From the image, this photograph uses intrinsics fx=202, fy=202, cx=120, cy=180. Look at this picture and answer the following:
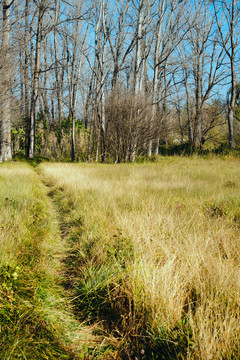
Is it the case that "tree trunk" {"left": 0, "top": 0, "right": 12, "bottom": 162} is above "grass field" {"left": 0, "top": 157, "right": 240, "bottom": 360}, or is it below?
above

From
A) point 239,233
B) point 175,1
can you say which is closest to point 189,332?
point 239,233

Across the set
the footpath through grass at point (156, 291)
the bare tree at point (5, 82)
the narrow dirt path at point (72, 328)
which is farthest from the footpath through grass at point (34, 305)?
the bare tree at point (5, 82)

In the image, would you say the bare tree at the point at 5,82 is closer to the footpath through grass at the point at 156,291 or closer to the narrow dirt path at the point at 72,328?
the footpath through grass at the point at 156,291

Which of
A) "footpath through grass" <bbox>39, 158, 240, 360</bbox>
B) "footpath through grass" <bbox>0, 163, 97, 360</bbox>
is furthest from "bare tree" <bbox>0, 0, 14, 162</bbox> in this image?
"footpath through grass" <bbox>39, 158, 240, 360</bbox>

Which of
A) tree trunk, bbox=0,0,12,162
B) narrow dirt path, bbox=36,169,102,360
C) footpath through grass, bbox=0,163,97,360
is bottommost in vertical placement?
narrow dirt path, bbox=36,169,102,360

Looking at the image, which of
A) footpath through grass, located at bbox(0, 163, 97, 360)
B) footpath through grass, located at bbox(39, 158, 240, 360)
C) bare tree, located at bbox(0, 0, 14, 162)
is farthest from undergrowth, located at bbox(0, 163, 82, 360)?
bare tree, located at bbox(0, 0, 14, 162)

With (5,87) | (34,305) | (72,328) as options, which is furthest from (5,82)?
(72,328)

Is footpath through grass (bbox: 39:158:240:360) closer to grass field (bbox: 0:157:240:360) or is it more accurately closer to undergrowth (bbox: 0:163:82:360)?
grass field (bbox: 0:157:240:360)

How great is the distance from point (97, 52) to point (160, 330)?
15937 millimetres

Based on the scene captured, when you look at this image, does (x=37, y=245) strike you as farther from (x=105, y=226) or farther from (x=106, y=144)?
(x=106, y=144)

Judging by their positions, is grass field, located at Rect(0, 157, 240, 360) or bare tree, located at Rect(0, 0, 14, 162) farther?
bare tree, located at Rect(0, 0, 14, 162)

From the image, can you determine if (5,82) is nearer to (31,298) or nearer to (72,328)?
(31,298)

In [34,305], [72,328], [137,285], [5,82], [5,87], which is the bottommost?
[72,328]

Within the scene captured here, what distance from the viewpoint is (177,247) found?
2.10 meters
